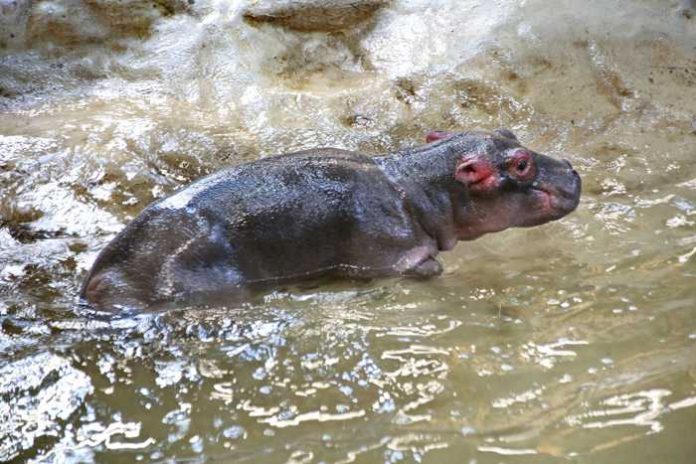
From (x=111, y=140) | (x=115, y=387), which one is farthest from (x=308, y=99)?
(x=115, y=387)

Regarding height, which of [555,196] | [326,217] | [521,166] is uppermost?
[521,166]

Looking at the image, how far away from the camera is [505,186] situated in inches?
162

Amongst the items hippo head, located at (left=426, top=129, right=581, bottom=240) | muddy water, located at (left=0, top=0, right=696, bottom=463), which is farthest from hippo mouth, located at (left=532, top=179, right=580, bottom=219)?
muddy water, located at (left=0, top=0, right=696, bottom=463)

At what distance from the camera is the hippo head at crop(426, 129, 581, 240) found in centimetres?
410

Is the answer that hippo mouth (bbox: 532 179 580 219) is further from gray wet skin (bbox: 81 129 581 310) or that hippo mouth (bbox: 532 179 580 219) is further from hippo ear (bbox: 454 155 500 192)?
hippo ear (bbox: 454 155 500 192)

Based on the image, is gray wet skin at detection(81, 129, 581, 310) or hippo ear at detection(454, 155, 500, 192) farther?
hippo ear at detection(454, 155, 500, 192)

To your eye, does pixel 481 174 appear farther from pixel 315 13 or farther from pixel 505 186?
pixel 315 13

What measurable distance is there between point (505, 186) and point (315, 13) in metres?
2.68

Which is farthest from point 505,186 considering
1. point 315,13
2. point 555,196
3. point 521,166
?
point 315,13

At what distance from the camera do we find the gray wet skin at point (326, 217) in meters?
3.48

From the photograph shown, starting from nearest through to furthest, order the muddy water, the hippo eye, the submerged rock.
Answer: the muddy water, the hippo eye, the submerged rock

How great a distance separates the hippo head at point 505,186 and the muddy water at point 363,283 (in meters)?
0.19

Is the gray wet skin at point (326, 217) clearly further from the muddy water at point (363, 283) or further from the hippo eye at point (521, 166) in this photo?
the muddy water at point (363, 283)

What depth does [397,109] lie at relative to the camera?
561cm
